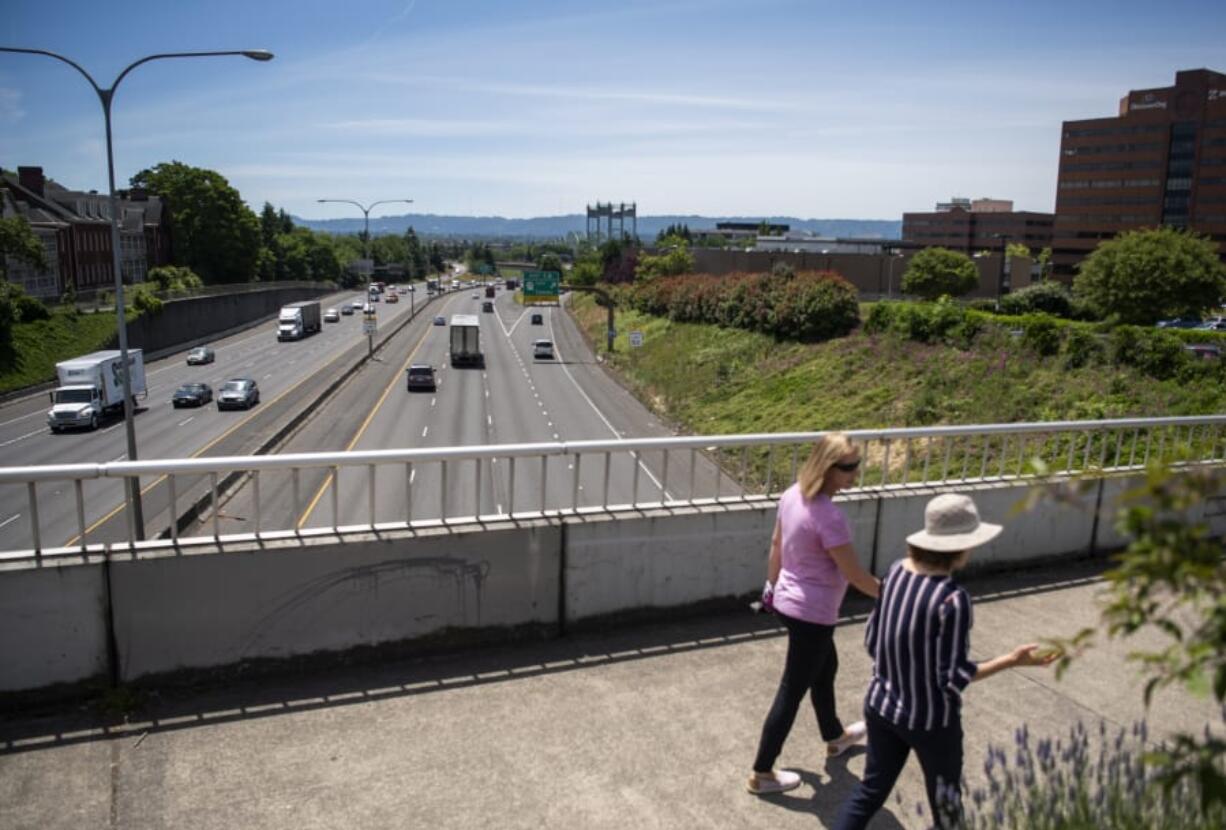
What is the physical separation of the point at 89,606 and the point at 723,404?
130ft

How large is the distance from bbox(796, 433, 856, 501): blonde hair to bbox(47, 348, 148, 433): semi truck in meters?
41.4

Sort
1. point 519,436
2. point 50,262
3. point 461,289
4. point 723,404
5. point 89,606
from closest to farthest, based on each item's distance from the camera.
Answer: point 89,606 → point 519,436 → point 723,404 → point 50,262 → point 461,289

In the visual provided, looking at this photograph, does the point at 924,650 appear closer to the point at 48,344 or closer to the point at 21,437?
the point at 21,437

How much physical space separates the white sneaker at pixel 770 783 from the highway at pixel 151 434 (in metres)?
4.83

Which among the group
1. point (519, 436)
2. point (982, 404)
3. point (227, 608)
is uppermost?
point (227, 608)

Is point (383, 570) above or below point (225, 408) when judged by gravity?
above

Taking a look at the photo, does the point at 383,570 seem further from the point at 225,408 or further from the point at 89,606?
the point at 225,408

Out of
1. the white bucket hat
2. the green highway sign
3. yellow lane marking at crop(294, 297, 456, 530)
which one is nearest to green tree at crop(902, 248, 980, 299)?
the green highway sign

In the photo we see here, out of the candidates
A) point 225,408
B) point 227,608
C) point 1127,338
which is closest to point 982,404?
point 1127,338

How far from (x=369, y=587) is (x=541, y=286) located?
74.0 metres

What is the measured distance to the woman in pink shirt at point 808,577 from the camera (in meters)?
4.08

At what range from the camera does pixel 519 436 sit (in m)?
40.0

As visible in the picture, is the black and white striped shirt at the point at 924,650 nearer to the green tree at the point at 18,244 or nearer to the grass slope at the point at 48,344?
the grass slope at the point at 48,344

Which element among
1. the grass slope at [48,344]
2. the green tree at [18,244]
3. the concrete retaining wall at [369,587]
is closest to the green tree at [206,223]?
the green tree at [18,244]
